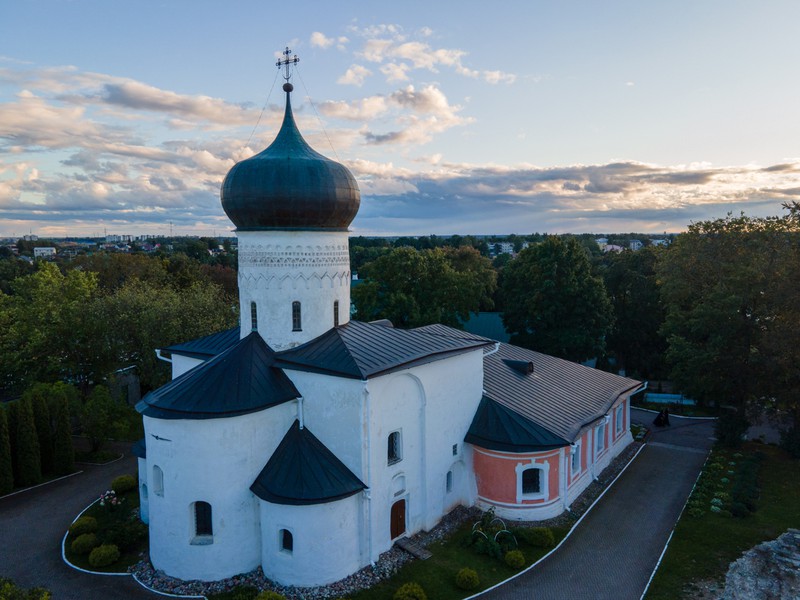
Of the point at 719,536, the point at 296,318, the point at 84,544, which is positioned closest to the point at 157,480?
the point at 84,544

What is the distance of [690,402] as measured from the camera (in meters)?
36.6

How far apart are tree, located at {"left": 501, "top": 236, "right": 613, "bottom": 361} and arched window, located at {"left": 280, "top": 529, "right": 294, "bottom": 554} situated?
1015 inches

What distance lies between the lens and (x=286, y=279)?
1836cm

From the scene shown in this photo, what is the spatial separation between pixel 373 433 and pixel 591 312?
25.0 meters

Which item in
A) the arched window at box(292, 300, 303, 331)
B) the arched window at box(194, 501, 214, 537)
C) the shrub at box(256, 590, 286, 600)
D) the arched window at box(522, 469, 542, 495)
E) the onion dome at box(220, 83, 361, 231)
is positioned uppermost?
the onion dome at box(220, 83, 361, 231)

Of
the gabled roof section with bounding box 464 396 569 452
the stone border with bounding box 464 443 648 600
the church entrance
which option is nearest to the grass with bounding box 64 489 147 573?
the church entrance

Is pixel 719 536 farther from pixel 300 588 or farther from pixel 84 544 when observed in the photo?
pixel 84 544

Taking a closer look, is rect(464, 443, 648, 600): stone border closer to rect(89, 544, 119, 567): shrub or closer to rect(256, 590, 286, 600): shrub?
rect(256, 590, 286, 600): shrub

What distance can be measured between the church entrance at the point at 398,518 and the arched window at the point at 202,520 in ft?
18.6

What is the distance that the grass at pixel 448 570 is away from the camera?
15422 mm

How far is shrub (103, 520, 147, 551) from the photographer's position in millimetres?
17516

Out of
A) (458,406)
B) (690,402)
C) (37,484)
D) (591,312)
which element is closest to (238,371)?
(458,406)

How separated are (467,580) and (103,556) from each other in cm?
1109

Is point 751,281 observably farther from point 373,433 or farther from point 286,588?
point 286,588
